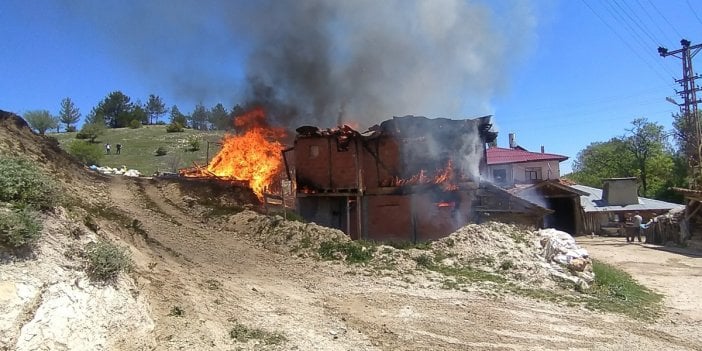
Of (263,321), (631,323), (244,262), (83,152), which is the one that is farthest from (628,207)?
(83,152)

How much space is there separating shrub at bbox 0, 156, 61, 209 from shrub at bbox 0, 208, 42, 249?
0.66 metres

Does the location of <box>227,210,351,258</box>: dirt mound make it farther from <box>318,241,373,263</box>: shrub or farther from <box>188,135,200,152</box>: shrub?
<box>188,135,200,152</box>: shrub

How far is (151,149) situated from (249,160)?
129 ft

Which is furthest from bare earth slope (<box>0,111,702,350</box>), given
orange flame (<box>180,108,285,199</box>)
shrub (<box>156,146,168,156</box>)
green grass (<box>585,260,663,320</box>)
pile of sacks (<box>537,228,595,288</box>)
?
shrub (<box>156,146,168,156</box>)

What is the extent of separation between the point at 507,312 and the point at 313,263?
244 inches

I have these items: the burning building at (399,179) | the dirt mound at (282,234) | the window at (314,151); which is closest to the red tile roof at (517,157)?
the burning building at (399,179)

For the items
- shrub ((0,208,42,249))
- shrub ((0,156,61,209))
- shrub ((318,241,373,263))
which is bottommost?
shrub ((318,241,373,263))

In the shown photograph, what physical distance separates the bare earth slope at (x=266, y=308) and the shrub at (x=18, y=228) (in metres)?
0.30

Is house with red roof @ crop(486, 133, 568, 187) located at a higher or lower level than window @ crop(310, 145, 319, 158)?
higher

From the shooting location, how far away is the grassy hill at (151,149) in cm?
4666

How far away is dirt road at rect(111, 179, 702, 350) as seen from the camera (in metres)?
8.41

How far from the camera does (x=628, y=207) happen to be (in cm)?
3638

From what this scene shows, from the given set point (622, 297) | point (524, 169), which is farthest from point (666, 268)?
point (524, 169)

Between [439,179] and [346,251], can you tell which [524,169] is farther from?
[346,251]
